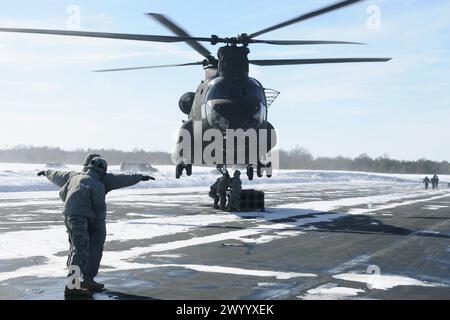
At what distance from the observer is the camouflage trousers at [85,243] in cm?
773

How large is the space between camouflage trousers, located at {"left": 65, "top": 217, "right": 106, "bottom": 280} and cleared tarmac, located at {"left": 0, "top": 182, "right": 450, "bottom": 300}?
0.44 meters

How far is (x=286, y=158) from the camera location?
158 metres

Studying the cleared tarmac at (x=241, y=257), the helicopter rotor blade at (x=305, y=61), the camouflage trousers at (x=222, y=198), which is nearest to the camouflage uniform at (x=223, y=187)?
the camouflage trousers at (x=222, y=198)

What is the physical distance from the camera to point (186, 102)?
78.3 ft

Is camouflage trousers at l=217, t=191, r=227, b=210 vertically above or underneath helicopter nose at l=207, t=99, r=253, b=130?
underneath

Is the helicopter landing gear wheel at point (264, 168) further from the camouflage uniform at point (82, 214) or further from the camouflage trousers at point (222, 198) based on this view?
the camouflage uniform at point (82, 214)

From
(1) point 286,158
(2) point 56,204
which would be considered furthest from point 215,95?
(1) point 286,158

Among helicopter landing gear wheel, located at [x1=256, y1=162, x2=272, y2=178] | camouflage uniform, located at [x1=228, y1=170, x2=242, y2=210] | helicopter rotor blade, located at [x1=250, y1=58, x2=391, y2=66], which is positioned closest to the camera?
helicopter rotor blade, located at [x1=250, y1=58, x2=391, y2=66]

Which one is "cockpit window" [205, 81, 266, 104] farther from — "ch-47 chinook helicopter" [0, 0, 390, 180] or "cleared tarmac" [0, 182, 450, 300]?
"cleared tarmac" [0, 182, 450, 300]

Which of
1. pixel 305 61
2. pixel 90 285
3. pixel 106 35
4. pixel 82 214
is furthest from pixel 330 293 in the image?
pixel 305 61

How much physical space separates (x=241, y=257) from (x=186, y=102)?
13.5 metres

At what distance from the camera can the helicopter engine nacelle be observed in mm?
23734

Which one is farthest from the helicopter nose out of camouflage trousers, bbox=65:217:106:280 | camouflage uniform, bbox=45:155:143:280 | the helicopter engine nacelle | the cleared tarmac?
camouflage trousers, bbox=65:217:106:280
